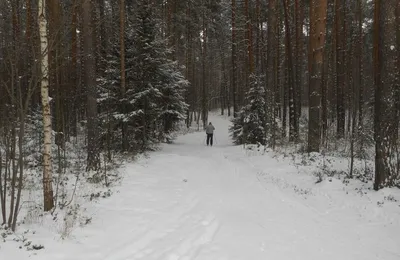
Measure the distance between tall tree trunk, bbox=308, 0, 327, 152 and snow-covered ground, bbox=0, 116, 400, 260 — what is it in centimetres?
296

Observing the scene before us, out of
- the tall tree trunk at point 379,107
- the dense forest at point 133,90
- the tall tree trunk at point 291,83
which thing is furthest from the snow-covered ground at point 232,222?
the tall tree trunk at point 291,83

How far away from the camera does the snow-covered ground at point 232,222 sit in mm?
5000

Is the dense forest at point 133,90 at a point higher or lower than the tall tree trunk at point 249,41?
lower

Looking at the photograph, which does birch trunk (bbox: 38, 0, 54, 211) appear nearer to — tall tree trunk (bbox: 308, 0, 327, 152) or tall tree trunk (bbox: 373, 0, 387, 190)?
tall tree trunk (bbox: 373, 0, 387, 190)

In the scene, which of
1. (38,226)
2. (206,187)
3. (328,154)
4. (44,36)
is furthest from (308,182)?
(44,36)

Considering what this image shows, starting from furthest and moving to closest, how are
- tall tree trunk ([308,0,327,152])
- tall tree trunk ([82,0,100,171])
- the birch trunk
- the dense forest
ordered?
tall tree trunk ([308,0,327,152]) → tall tree trunk ([82,0,100,171]) → the dense forest → the birch trunk

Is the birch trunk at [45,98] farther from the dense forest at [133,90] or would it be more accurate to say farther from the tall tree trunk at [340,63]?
the tall tree trunk at [340,63]

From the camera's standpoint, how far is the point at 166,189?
889 cm

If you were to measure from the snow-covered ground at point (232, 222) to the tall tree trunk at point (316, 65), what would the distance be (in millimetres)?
2957

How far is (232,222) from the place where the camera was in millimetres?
6414

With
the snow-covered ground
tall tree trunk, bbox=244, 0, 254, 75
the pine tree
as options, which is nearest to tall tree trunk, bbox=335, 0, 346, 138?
tall tree trunk, bbox=244, 0, 254, 75

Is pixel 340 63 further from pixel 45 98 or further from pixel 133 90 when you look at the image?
pixel 45 98

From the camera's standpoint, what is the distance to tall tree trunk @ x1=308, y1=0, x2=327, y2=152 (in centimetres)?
1276

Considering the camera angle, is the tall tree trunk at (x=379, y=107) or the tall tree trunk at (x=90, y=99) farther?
the tall tree trunk at (x=90, y=99)
